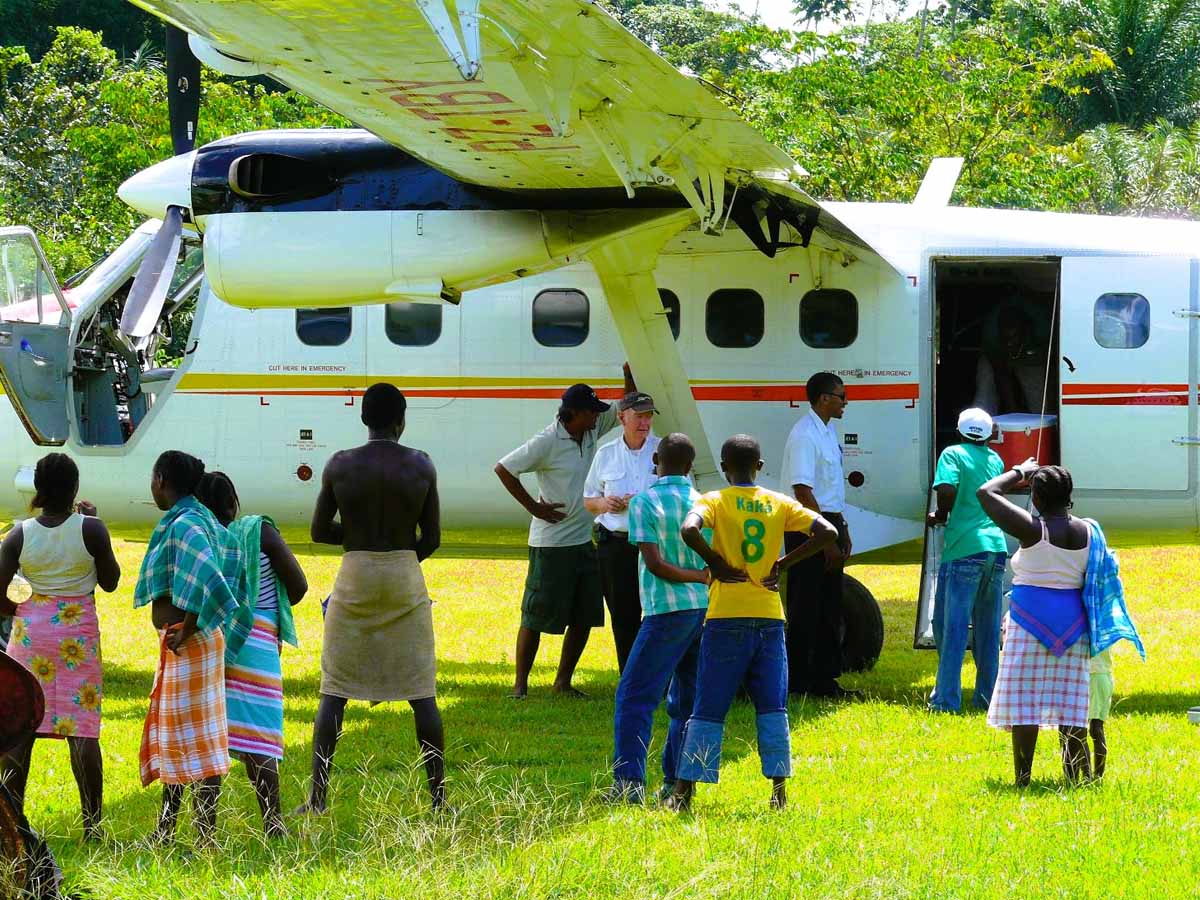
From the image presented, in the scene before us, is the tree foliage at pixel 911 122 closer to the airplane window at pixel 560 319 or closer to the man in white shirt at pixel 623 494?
the airplane window at pixel 560 319

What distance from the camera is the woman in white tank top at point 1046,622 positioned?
7.01 metres

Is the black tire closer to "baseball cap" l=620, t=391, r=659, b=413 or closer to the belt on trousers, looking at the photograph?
the belt on trousers

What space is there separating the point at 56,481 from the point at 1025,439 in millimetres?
6500

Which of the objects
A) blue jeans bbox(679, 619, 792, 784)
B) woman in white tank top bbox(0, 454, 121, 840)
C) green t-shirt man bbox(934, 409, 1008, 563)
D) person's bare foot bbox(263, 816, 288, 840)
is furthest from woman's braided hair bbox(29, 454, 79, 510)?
green t-shirt man bbox(934, 409, 1008, 563)

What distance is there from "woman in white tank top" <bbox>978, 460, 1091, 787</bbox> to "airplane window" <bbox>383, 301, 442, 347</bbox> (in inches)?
192

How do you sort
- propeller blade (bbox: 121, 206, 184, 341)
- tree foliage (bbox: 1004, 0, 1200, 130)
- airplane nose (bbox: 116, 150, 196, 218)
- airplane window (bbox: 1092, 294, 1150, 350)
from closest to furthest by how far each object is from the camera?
propeller blade (bbox: 121, 206, 184, 341)
airplane nose (bbox: 116, 150, 196, 218)
airplane window (bbox: 1092, 294, 1150, 350)
tree foliage (bbox: 1004, 0, 1200, 130)

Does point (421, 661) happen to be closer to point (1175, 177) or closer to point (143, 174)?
point (143, 174)

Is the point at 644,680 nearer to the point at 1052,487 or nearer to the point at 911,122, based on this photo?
the point at 1052,487

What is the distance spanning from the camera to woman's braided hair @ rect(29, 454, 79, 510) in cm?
645

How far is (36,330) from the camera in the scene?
10.6 meters

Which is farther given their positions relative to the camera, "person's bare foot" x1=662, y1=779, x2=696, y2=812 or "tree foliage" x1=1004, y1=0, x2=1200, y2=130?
"tree foliage" x1=1004, y1=0, x2=1200, y2=130

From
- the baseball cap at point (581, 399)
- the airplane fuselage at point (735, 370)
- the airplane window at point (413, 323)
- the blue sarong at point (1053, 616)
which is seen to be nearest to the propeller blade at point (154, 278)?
the airplane fuselage at point (735, 370)

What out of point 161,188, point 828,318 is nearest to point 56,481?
point 161,188

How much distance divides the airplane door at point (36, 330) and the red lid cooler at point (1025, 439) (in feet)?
21.6
